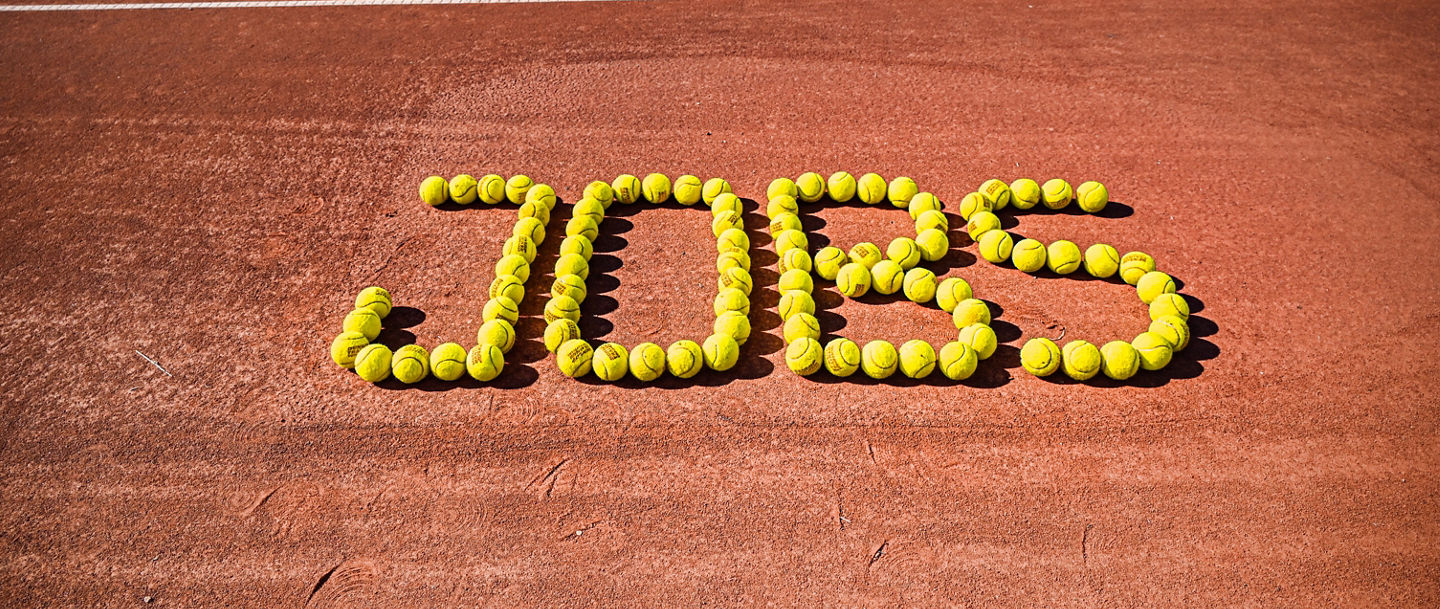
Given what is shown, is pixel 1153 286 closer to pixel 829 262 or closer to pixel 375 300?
pixel 829 262

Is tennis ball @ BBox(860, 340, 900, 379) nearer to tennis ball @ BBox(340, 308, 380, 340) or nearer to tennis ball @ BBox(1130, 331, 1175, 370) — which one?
tennis ball @ BBox(1130, 331, 1175, 370)

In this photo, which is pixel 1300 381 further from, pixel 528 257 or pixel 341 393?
pixel 341 393

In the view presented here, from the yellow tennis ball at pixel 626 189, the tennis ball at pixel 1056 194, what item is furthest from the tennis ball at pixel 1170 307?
the yellow tennis ball at pixel 626 189

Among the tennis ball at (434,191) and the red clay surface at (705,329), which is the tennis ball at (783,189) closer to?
the red clay surface at (705,329)

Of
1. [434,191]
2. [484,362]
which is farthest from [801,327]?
[434,191]

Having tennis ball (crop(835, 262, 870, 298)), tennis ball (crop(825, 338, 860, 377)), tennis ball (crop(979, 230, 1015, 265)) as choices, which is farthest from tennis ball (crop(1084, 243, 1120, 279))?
tennis ball (crop(825, 338, 860, 377))
